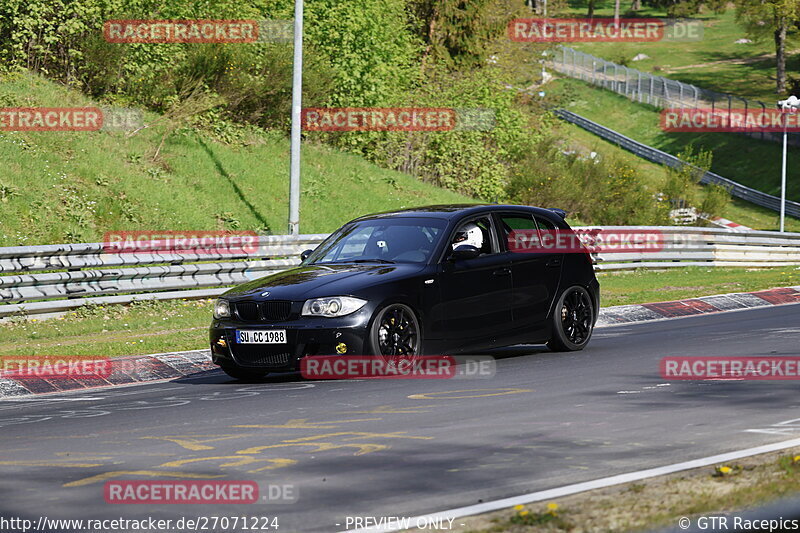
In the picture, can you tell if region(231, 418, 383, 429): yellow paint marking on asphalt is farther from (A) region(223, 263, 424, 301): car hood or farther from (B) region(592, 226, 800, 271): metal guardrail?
(B) region(592, 226, 800, 271): metal guardrail

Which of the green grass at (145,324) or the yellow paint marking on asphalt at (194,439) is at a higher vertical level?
the yellow paint marking on asphalt at (194,439)

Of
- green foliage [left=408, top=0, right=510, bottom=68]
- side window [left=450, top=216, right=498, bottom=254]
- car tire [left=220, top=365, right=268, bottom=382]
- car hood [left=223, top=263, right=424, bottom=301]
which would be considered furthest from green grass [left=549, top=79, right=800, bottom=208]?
car tire [left=220, top=365, right=268, bottom=382]

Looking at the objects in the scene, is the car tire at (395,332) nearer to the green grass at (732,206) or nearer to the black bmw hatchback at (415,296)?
the black bmw hatchback at (415,296)

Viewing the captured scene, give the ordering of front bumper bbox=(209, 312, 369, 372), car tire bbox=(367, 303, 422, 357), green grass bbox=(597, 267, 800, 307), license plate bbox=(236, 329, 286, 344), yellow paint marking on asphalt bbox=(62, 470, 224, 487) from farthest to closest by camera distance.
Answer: green grass bbox=(597, 267, 800, 307)
license plate bbox=(236, 329, 286, 344)
car tire bbox=(367, 303, 422, 357)
front bumper bbox=(209, 312, 369, 372)
yellow paint marking on asphalt bbox=(62, 470, 224, 487)

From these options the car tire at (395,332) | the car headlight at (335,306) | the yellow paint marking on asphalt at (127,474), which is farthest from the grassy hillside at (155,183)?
the yellow paint marking on asphalt at (127,474)

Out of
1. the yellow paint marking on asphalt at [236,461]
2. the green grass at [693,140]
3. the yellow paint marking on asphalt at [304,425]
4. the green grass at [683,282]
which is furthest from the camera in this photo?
the green grass at [693,140]

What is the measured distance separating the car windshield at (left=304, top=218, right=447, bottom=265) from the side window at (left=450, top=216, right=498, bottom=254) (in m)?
0.22

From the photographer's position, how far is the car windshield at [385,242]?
12.0m

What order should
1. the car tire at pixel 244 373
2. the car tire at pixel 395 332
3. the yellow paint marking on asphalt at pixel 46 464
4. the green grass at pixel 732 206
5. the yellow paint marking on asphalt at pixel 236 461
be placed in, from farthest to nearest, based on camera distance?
the green grass at pixel 732 206, the car tire at pixel 244 373, the car tire at pixel 395 332, the yellow paint marking on asphalt at pixel 46 464, the yellow paint marking on asphalt at pixel 236 461

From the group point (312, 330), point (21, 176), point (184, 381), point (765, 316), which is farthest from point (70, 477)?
point (21, 176)

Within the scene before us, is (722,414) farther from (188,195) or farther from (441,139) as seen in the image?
(441,139)

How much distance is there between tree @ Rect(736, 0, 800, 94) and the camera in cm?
8519

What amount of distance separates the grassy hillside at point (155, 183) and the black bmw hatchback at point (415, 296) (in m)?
10.2

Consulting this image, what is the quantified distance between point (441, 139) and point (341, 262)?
2683 centimetres
